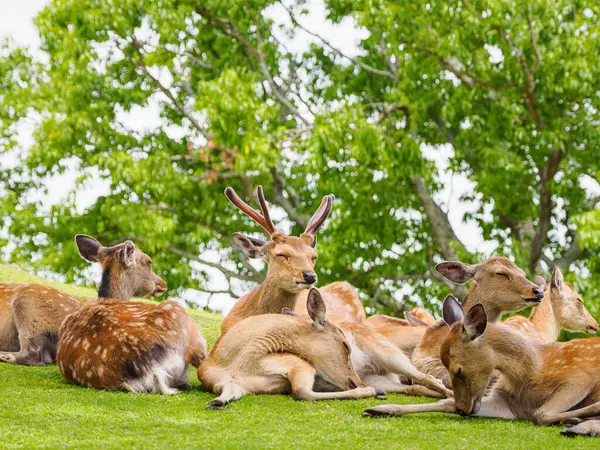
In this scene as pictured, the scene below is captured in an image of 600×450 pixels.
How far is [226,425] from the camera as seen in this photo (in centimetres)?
485

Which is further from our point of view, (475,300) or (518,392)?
(475,300)

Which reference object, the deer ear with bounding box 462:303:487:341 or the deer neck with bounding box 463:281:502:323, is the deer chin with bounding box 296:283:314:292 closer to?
the deer neck with bounding box 463:281:502:323

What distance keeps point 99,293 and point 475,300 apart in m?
2.80

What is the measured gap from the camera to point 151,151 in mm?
19656

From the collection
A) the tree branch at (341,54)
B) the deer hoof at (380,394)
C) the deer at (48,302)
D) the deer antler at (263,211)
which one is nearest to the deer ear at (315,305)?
the deer hoof at (380,394)

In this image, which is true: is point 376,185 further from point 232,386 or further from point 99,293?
point 232,386

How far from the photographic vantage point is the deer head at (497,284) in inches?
252

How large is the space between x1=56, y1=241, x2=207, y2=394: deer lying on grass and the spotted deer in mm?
1503

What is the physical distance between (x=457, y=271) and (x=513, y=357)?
1502 mm

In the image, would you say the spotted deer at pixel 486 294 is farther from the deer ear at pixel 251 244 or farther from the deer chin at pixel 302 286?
the deer ear at pixel 251 244

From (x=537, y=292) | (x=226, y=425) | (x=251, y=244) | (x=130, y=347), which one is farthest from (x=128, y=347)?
(x=537, y=292)

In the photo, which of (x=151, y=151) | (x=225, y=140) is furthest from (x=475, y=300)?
(x=151, y=151)

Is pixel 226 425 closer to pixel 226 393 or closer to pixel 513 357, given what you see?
pixel 226 393

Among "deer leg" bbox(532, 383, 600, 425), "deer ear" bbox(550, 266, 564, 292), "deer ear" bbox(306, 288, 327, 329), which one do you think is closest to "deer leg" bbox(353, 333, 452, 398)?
"deer ear" bbox(306, 288, 327, 329)
